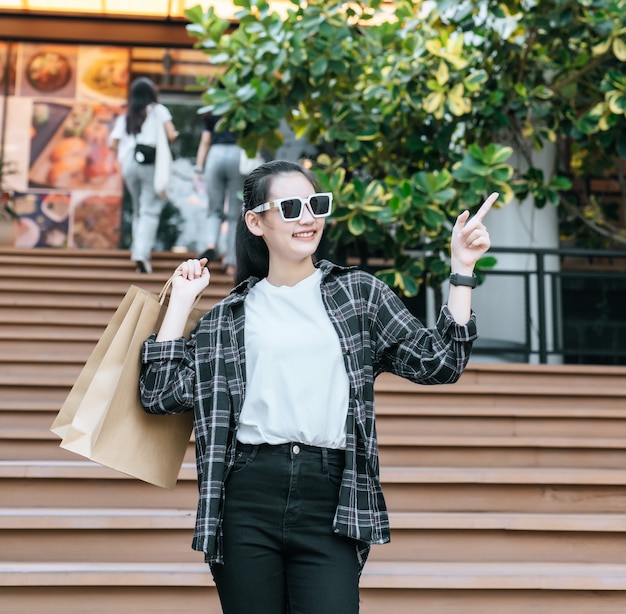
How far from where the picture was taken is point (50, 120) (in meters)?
11.6

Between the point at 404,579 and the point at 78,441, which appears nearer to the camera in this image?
the point at 78,441

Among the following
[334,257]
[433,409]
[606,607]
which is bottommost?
[606,607]

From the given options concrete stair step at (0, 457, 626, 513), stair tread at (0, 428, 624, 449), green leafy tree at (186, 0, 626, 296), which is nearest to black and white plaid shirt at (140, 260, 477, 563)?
concrete stair step at (0, 457, 626, 513)

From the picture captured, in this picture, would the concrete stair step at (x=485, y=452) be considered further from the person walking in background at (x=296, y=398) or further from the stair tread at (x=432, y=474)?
the person walking in background at (x=296, y=398)

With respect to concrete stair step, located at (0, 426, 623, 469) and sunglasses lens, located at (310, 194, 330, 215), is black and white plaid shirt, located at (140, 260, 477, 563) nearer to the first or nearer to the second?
sunglasses lens, located at (310, 194, 330, 215)

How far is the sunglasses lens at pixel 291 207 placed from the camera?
2.17m

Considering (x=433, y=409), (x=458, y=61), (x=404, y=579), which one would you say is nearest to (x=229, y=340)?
(x=404, y=579)

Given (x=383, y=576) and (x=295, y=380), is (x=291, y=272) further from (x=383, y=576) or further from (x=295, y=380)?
(x=383, y=576)

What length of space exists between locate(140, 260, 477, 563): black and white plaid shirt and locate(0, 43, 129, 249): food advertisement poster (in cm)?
943

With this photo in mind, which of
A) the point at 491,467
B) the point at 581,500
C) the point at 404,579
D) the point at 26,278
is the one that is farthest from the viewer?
the point at 26,278

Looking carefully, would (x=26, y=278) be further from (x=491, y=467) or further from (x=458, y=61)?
(x=491, y=467)

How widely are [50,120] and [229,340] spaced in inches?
403

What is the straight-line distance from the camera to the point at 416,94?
6.32 metres

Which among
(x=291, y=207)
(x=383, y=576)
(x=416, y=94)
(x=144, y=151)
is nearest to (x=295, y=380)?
(x=291, y=207)
